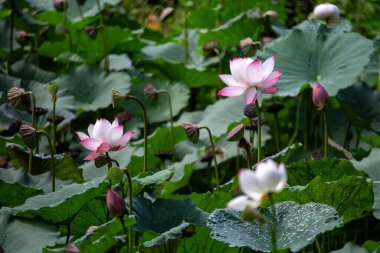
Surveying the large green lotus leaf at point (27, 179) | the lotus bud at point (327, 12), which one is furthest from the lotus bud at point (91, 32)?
the large green lotus leaf at point (27, 179)

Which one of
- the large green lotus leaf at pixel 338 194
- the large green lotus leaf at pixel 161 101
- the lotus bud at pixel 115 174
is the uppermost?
the lotus bud at pixel 115 174

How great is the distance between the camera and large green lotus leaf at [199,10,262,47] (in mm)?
2914

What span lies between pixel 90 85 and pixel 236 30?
2.08 feet

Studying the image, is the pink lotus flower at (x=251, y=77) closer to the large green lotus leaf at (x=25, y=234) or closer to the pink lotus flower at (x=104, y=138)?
the pink lotus flower at (x=104, y=138)

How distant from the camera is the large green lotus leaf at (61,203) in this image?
4.65 feet

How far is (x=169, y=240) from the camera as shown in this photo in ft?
4.32

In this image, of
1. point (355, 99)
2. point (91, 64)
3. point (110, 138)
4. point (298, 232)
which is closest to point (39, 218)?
point (110, 138)

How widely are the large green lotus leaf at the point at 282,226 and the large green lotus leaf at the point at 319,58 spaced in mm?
828

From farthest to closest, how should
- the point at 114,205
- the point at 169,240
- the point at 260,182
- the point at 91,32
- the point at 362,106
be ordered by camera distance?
1. the point at 91,32
2. the point at 362,106
3. the point at 169,240
4. the point at 114,205
5. the point at 260,182

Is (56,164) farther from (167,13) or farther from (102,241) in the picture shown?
(167,13)

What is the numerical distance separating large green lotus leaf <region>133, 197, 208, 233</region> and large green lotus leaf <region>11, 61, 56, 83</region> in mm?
1419

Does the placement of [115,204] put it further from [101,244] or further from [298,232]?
[298,232]

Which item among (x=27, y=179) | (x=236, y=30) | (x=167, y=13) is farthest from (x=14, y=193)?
(x=236, y=30)

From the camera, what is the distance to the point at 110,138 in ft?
4.68
